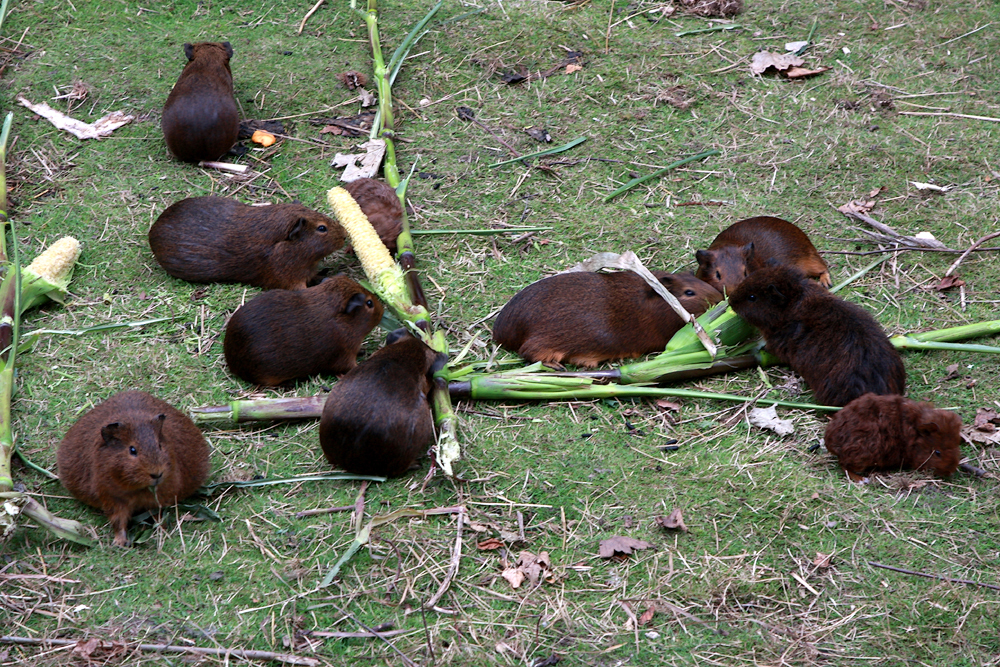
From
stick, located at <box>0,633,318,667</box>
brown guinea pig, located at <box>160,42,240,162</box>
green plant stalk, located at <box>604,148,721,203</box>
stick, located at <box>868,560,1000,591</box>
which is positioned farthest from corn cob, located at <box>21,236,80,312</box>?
stick, located at <box>868,560,1000,591</box>

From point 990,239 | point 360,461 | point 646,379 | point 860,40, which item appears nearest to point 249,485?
point 360,461

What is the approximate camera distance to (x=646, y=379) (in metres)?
4.55

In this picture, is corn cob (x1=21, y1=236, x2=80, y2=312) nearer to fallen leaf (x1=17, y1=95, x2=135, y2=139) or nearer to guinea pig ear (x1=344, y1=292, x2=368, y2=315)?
fallen leaf (x1=17, y1=95, x2=135, y2=139)

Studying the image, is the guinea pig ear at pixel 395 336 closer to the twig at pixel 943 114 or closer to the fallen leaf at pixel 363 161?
the fallen leaf at pixel 363 161

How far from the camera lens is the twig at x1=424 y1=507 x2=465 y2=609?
352cm

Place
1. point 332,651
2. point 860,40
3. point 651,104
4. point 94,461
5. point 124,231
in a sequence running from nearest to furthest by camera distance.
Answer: point 332,651
point 94,461
point 124,231
point 651,104
point 860,40

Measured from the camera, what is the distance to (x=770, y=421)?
4340 mm

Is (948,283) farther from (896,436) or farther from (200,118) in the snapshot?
(200,118)

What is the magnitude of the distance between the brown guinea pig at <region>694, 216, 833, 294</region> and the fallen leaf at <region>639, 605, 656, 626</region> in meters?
2.13

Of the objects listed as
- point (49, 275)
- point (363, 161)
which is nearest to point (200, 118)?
point (363, 161)

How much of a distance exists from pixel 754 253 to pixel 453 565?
2.74 meters

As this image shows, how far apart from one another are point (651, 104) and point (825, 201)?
1.67m

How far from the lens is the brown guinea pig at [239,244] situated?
17.0 feet

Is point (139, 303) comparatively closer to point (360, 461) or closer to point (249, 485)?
point (249, 485)
